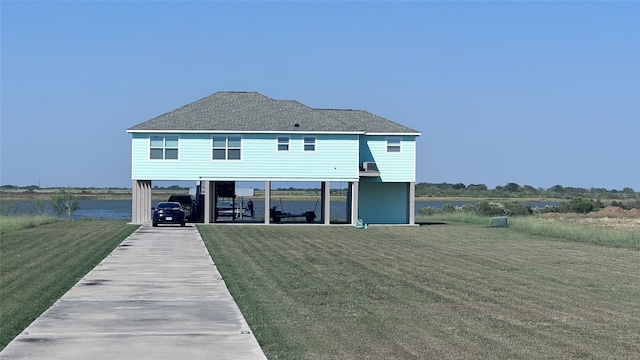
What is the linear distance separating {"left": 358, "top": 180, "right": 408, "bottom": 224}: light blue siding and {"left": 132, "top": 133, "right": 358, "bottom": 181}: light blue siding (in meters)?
3.73

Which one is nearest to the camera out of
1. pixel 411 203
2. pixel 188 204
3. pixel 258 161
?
pixel 258 161

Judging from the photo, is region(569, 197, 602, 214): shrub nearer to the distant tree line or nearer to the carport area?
the carport area

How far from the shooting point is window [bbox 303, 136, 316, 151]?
1954 inches

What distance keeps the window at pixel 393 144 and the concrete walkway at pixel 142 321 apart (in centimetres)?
2924

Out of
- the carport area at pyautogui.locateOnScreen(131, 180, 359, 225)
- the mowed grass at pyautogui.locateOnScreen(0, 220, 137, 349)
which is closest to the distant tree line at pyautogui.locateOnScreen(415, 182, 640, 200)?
the carport area at pyautogui.locateOnScreen(131, 180, 359, 225)

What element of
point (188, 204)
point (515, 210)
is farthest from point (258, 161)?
point (515, 210)

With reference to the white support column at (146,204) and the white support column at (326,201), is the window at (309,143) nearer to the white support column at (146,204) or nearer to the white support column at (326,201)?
the white support column at (326,201)

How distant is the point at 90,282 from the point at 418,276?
24.5 feet

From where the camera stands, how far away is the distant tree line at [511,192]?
496ft

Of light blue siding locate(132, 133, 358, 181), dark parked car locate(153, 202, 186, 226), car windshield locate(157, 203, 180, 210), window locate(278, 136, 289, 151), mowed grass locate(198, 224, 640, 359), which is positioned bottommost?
mowed grass locate(198, 224, 640, 359)

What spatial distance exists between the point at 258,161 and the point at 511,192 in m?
119

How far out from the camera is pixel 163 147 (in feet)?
161

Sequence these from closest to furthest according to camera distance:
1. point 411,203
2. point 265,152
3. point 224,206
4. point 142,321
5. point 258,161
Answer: point 142,321 < point 258,161 < point 265,152 < point 411,203 < point 224,206

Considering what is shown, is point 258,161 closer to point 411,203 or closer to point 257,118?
point 257,118
